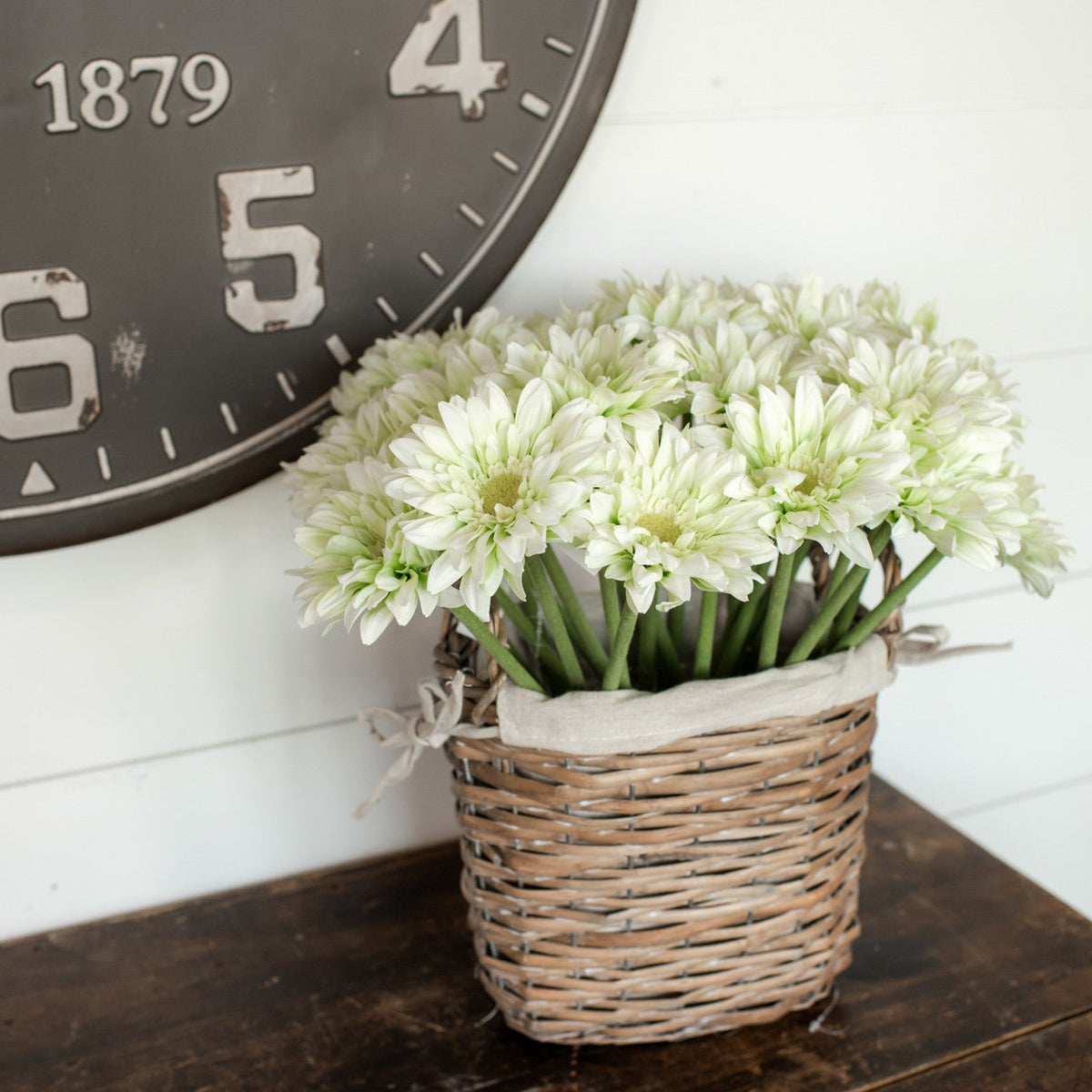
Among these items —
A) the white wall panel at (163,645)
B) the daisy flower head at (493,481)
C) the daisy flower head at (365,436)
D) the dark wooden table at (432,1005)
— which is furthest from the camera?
the white wall panel at (163,645)

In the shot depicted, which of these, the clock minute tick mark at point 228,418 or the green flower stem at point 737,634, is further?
the clock minute tick mark at point 228,418

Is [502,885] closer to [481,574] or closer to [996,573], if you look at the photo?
[481,574]

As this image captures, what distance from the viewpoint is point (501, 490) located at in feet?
1.72

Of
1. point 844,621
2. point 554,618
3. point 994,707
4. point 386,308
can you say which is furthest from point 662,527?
point 994,707

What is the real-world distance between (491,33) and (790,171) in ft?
0.91

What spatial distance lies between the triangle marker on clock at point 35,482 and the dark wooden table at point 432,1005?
35 centimetres

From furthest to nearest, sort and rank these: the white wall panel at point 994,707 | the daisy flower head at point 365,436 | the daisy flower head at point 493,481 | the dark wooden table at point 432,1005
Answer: the white wall panel at point 994,707 → the dark wooden table at point 432,1005 → the daisy flower head at point 365,436 → the daisy flower head at point 493,481

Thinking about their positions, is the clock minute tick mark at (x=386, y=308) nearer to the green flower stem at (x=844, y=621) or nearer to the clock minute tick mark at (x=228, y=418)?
the clock minute tick mark at (x=228, y=418)

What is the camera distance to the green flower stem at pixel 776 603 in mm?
623

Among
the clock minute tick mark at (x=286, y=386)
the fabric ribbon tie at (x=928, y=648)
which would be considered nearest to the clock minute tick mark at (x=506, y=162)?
the clock minute tick mark at (x=286, y=386)

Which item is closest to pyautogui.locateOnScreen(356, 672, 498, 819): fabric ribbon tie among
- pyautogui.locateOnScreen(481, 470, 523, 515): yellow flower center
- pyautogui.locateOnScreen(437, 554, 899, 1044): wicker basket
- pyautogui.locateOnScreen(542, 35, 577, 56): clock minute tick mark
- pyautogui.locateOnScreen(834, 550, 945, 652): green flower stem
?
pyautogui.locateOnScreen(437, 554, 899, 1044): wicker basket

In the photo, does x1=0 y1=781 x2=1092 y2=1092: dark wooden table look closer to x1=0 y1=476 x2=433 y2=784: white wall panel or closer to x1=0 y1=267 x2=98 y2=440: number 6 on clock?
x1=0 y1=476 x2=433 y2=784: white wall panel

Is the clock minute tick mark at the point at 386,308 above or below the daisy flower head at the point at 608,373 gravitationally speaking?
above

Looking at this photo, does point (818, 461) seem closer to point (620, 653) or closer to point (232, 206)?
point (620, 653)
